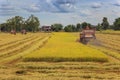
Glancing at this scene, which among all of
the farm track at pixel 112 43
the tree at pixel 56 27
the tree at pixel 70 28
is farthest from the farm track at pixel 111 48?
the tree at pixel 56 27

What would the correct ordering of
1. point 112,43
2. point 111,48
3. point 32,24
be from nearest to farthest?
point 111,48, point 112,43, point 32,24

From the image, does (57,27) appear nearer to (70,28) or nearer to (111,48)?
(70,28)

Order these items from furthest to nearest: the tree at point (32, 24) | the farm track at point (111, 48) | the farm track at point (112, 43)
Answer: the tree at point (32, 24) → the farm track at point (112, 43) → the farm track at point (111, 48)

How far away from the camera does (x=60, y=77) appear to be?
1409 centimetres

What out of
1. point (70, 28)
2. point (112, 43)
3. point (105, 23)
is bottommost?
point (70, 28)

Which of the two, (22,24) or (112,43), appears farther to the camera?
(22,24)

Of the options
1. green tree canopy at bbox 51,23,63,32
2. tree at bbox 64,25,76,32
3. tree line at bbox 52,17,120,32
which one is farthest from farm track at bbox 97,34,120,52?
green tree canopy at bbox 51,23,63,32

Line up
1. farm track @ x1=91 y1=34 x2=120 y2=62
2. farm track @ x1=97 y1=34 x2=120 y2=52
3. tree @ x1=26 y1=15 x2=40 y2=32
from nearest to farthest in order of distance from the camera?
1. farm track @ x1=91 y1=34 x2=120 y2=62
2. farm track @ x1=97 y1=34 x2=120 y2=52
3. tree @ x1=26 y1=15 x2=40 y2=32

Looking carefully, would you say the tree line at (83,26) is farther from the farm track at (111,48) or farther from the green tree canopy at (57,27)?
the farm track at (111,48)

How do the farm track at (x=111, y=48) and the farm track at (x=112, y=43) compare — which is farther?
the farm track at (x=112, y=43)

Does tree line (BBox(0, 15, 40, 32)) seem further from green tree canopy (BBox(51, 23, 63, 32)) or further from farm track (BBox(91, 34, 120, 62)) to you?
farm track (BBox(91, 34, 120, 62))

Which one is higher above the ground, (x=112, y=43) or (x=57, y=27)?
(x=112, y=43)

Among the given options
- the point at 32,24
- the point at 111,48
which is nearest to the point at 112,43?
the point at 111,48

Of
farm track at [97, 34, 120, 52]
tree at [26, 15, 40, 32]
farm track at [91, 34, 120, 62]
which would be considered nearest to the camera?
farm track at [91, 34, 120, 62]
